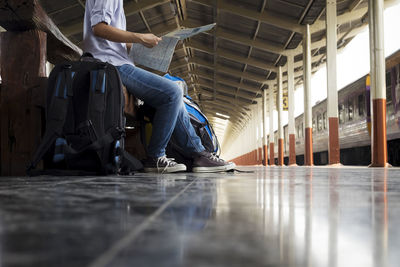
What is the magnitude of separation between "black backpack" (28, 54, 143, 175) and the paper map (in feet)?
1.51

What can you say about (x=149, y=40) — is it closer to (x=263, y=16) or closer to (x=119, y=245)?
(x=119, y=245)

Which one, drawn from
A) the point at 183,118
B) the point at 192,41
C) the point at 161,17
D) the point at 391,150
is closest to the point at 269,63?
the point at 192,41

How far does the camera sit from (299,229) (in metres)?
0.41

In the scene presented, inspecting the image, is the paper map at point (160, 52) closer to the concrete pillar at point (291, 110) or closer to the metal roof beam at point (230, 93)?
the concrete pillar at point (291, 110)

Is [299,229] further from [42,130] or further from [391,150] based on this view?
[391,150]

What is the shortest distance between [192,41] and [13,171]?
1156 centimetres

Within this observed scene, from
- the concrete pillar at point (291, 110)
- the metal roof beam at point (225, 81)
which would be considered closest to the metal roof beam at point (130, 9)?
the concrete pillar at point (291, 110)

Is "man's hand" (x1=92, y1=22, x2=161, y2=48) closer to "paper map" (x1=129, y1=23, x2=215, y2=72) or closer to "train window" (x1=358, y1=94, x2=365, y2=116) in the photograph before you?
"paper map" (x1=129, y1=23, x2=215, y2=72)

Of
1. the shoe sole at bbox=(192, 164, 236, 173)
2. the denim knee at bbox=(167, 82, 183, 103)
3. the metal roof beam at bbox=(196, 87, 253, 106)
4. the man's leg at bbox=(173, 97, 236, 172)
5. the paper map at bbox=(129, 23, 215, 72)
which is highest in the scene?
the metal roof beam at bbox=(196, 87, 253, 106)

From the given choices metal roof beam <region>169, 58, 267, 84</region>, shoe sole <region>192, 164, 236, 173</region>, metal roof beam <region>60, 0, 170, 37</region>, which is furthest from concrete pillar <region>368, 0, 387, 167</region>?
metal roof beam <region>169, 58, 267, 84</region>

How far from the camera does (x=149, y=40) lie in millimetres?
2285

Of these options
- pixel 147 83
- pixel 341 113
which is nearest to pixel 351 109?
pixel 341 113

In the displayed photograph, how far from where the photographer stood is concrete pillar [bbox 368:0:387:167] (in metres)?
5.56

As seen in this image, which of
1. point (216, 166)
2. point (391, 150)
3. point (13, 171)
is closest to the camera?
point (13, 171)
